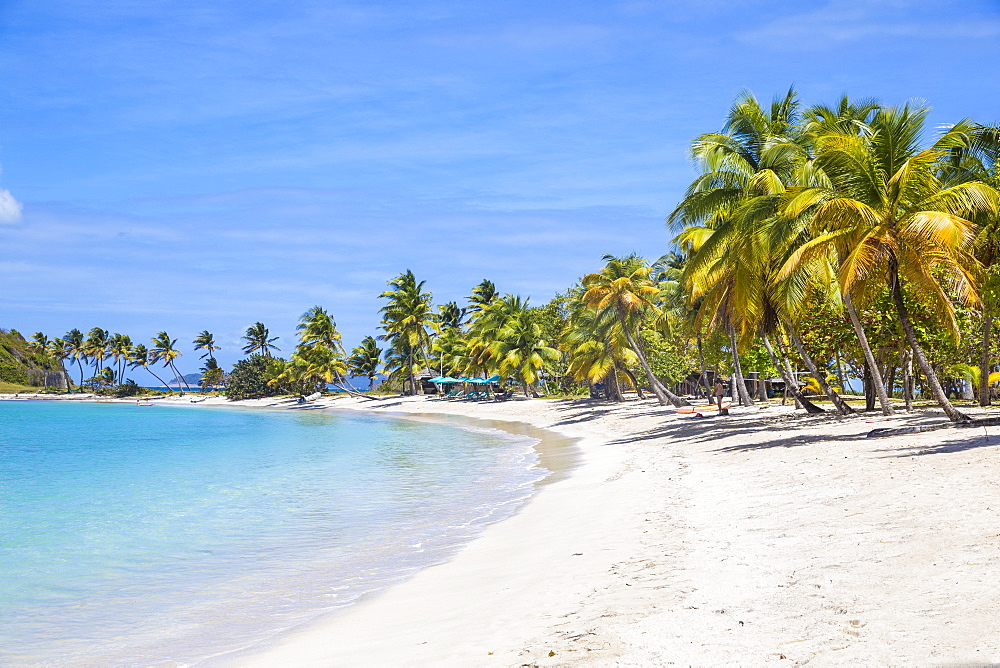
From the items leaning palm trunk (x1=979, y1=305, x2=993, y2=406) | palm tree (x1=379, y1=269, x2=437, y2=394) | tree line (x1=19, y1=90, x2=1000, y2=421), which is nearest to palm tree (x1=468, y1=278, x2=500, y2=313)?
palm tree (x1=379, y1=269, x2=437, y2=394)

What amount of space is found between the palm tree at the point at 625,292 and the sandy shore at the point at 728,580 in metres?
21.4

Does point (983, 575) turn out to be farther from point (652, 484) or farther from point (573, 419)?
point (573, 419)

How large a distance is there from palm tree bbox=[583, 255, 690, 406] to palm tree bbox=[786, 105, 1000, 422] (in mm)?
18213

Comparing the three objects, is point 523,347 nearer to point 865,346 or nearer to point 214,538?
point 865,346

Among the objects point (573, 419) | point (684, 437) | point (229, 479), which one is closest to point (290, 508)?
point (229, 479)

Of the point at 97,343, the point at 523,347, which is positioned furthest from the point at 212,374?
the point at 523,347

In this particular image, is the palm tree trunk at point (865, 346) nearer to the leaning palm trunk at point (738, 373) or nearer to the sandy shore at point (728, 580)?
the sandy shore at point (728, 580)

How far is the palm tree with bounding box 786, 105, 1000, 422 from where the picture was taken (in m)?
13.3

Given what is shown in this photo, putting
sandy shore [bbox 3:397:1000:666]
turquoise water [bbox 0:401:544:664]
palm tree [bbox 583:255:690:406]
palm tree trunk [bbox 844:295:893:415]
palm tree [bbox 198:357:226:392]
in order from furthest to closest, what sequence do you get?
palm tree [bbox 198:357:226:392], palm tree [bbox 583:255:690:406], palm tree trunk [bbox 844:295:893:415], turquoise water [bbox 0:401:544:664], sandy shore [bbox 3:397:1000:666]

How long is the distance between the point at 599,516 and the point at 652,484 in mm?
2634

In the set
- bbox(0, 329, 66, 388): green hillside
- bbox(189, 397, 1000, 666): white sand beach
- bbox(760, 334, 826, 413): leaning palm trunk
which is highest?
bbox(0, 329, 66, 388): green hillside

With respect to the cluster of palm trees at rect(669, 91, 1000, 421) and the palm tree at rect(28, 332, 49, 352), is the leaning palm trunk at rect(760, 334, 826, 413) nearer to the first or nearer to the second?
the cluster of palm trees at rect(669, 91, 1000, 421)

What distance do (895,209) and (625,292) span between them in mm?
19360

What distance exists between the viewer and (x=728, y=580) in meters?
5.83
